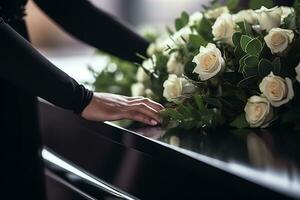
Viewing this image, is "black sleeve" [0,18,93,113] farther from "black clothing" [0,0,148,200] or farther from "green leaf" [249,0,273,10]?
"green leaf" [249,0,273,10]

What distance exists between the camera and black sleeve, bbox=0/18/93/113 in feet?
3.27

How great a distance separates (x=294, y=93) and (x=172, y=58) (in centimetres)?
32

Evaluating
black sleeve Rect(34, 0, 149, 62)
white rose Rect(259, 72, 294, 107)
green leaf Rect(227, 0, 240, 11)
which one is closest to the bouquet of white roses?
white rose Rect(259, 72, 294, 107)

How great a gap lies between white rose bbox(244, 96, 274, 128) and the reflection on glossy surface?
2 centimetres

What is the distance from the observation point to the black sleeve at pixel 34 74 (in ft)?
3.27

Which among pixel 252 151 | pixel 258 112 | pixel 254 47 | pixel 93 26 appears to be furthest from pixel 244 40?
pixel 93 26

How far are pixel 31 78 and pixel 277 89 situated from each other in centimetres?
42

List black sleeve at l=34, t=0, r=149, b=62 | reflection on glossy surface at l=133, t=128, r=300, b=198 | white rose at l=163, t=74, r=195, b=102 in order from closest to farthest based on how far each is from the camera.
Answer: reflection on glossy surface at l=133, t=128, r=300, b=198 → white rose at l=163, t=74, r=195, b=102 → black sleeve at l=34, t=0, r=149, b=62

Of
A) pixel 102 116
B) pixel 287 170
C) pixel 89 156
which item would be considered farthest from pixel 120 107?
pixel 287 170

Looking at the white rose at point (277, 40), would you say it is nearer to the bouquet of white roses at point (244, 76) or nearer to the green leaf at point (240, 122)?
the bouquet of white roses at point (244, 76)

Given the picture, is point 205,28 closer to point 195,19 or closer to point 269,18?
point 195,19

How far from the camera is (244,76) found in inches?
39.4

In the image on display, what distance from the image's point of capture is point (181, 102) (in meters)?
1.04

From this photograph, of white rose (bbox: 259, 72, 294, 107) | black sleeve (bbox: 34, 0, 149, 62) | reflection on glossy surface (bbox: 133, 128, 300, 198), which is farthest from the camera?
black sleeve (bbox: 34, 0, 149, 62)
